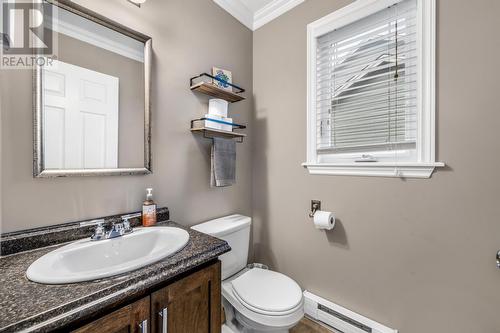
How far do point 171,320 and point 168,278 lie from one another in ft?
0.55

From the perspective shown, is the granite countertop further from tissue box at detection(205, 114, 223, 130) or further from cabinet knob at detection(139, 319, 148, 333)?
tissue box at detection(205, 114, 223, 130)

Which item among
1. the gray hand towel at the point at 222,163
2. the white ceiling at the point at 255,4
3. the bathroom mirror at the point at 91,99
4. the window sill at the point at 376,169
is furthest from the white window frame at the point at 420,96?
the bathroom mirror at the point at 91,99

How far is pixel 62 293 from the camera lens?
1.96 ft

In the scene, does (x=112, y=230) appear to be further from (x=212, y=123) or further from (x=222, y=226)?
(x=212, y=123)

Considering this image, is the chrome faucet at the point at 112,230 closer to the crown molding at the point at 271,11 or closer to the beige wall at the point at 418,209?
the beige wall at the point at 418,209

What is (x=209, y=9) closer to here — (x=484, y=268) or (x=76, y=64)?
(x=76, y=64)

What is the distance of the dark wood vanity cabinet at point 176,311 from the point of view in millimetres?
656

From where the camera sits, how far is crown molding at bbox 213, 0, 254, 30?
5.70 ft

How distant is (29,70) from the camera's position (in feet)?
2.97

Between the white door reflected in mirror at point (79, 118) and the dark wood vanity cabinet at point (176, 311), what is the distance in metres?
0.72

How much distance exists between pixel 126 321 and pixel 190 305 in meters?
0.25

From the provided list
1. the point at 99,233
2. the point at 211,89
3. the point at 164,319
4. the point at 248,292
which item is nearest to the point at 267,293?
the point at 248,292

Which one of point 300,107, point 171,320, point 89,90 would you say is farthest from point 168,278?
point 300,107

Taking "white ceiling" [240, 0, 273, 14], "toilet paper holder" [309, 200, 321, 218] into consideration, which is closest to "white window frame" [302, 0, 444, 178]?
"toilet paper holder" [309, 200, 321, 218]
